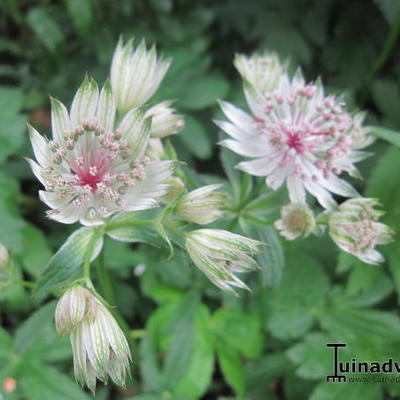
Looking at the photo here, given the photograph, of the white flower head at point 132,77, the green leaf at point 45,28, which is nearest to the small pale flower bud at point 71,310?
the white flower head at point 132,77

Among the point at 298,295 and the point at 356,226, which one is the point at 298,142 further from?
the point at 298,295

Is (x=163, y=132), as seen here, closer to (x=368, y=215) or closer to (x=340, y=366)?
(x=368, y=215)

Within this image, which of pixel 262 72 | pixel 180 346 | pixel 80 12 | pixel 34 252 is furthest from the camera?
pixel 80 12

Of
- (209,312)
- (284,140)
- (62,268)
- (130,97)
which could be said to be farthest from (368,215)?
(209,312)

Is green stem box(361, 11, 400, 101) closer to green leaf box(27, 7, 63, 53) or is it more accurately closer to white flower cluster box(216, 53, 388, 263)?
white flower cluster box(216, 53, 388, 263)

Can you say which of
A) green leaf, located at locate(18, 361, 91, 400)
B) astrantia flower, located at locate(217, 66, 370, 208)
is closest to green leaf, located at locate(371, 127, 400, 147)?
astrantia flower, located at locate(217, 66, 370, 208)

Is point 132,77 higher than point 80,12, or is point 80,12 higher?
point 80,12

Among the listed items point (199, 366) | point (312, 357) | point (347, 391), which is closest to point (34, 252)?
point (199, 366)
